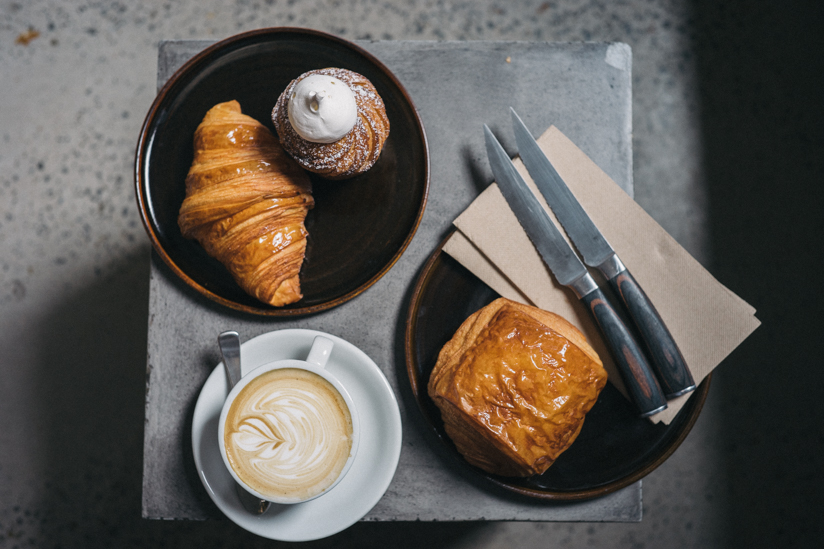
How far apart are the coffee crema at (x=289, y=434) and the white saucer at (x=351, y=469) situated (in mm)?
94

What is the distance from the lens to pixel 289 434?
2.62 ft

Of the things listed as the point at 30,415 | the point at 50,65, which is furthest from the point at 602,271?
the point at 50,65

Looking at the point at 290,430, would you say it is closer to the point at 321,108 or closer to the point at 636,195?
the point at 321,108

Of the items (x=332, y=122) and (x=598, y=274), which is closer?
(x=332, y=122)

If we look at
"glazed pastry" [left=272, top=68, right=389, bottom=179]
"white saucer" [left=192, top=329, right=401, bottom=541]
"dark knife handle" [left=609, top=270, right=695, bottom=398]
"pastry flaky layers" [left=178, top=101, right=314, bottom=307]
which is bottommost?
"white saucer" [left=192, top=329, right=401, bottom=541]

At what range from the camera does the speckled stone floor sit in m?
1.54

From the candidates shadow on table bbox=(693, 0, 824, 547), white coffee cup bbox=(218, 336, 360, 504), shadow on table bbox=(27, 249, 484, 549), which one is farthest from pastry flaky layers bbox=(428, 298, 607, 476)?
shadow on table bbox=(693, 0, 824, 547)

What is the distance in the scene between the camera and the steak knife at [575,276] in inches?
34.7

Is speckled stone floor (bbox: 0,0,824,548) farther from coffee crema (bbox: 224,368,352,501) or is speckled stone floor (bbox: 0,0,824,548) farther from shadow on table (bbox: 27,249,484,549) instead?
coffee crema (bbox: 224,368,352,501)

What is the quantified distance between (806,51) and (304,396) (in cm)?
189

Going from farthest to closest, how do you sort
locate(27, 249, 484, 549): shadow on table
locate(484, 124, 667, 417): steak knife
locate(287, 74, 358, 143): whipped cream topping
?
locate(27, 249, 484, 549): shadow on table → locate(484, 124, 667, 417): steak knife → locate(287, 74, 358, 143): whipped cream topping

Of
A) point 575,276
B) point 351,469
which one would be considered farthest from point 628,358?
point 351,469

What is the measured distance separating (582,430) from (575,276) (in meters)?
0.27

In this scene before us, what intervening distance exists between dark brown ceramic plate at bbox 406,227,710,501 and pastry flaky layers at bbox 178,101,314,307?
233mm
